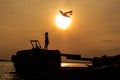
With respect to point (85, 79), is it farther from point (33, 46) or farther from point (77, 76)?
point (33, 46)

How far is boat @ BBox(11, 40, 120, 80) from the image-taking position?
87.6ft

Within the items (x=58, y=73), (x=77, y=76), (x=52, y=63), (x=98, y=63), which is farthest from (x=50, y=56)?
(x=77, y=76)

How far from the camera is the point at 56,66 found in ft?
136

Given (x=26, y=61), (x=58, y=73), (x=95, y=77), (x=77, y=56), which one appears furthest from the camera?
(x=26, y=61)

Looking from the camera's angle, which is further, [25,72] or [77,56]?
[25,72]

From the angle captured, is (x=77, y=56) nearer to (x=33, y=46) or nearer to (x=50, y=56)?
(x=50, y=56)

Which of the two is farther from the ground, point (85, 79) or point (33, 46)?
point (33, 46)

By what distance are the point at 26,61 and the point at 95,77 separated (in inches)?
728

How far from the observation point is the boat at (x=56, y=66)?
26.7 meters

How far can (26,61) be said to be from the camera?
4378 centimetres

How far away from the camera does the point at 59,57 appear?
1674 inches

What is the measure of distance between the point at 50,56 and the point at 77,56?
181 inches

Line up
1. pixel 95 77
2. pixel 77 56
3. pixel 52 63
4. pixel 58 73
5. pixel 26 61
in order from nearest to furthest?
pixel 95 77
pixel 58 73
pixel 77 56
pixel 52 63
pixel 26 61

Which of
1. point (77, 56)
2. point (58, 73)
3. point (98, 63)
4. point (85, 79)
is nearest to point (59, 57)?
point (77, 56)
